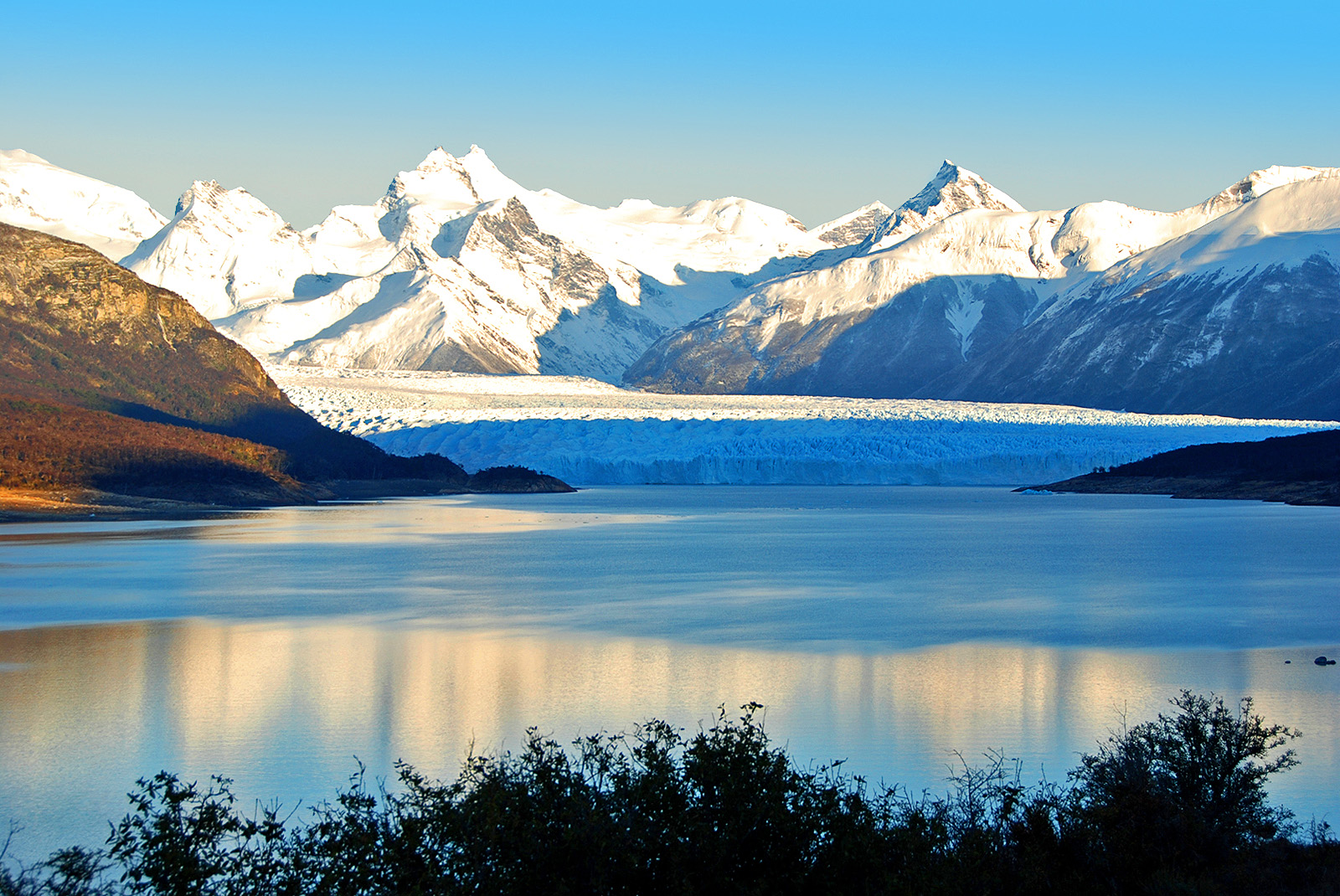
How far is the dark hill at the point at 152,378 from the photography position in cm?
5534

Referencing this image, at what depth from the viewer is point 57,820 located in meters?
9.30

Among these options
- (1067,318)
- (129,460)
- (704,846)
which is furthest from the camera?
(1067,318)

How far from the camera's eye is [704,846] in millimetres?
6883

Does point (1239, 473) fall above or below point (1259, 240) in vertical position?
below

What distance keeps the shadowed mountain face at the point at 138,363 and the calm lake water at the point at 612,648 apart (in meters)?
27.6

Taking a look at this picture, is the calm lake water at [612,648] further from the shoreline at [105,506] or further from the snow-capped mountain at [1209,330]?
the snow-capped mountain at [1209,330]

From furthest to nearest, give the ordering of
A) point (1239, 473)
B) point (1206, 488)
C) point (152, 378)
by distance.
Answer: point (152, 378) → point (1239, 473) → point (1206, 488)

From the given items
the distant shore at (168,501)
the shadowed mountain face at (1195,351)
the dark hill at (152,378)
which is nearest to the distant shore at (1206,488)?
the distant shore at (168,501)

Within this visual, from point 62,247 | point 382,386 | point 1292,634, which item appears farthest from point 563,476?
point 1292,634

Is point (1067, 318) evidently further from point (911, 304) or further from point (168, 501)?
point (168, 501)

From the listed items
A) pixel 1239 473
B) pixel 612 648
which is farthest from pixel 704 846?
pixel 1239 473

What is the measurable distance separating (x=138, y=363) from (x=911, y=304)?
12075 cm

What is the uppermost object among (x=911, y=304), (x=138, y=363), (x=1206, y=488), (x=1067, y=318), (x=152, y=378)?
(x=911, y=304)

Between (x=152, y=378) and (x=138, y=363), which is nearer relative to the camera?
(x=152, y=378)
